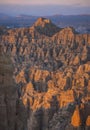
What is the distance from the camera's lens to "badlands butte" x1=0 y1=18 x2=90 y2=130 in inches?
476

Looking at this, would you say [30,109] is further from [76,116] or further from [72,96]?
[76,116]

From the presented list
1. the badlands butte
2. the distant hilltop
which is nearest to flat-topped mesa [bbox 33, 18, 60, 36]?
the badlands butte

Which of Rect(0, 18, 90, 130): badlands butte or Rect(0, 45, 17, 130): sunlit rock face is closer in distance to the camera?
Rect(0, 45, 17, 130): sunlit rock face

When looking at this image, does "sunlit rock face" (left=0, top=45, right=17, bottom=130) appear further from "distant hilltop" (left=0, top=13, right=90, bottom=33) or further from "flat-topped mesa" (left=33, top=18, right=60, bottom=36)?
"distant hilltop" (left=0, top=13, right=90, bottom=33)

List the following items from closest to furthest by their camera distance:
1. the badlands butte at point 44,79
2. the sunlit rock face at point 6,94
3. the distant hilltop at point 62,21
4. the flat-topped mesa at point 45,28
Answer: the sunlit rock face at point 6,94 < the badlands butte at point 44,79 < the flat-topped mesa at point 45,28 < the distant hilltop at point 62,21

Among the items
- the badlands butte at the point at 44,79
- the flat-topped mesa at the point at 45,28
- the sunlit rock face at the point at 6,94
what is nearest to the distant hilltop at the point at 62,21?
the flat-topped mesa at the point at 45,28

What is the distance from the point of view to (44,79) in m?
36.2

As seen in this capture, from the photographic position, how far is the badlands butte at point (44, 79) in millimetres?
12080

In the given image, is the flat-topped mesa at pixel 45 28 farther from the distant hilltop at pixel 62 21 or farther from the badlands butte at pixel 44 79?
the distant hilltop at pixel 62 21

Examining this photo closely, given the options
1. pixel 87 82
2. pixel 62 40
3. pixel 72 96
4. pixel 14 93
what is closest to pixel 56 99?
pixel 72 96

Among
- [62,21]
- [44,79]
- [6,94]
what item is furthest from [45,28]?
[6,94]

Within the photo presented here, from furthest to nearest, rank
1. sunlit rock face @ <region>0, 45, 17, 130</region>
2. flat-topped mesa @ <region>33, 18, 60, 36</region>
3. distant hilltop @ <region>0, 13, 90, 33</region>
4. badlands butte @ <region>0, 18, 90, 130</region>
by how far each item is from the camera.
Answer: distant hilltop @ <region>0, 13, 90, 33</region>
flat-topped mesa @ <region>33, 18, 60, 36</region>
badlands butte @ <region>0, 18, 90, 130</region>
sunlit rock face @ <region>0, 45, 17, 130</region>

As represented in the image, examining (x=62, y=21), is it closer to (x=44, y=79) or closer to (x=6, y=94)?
(x=44, y=79)

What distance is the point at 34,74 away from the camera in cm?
3769
